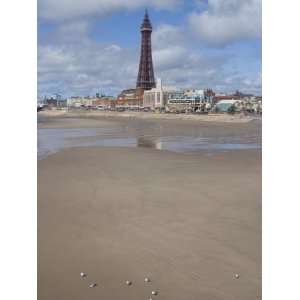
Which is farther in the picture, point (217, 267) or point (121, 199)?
point (121, 199)

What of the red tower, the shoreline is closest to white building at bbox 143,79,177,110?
the red tower

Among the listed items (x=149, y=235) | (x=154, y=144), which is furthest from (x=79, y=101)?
(x=149, y=235)

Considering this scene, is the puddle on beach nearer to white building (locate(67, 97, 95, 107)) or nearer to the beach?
the beach

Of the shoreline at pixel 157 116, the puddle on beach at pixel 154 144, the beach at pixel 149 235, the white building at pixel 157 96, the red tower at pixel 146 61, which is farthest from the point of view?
the white building at pixel 157 96

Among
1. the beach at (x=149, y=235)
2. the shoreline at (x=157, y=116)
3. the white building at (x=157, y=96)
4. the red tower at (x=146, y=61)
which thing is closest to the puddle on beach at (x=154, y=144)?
the red tower at (x=146, y=61)

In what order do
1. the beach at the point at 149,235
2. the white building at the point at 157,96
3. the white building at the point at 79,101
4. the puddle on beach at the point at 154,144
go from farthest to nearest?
the white building at the point at 79,101, the white building at the point at 157,96, the puddle on beach at the point at 154,144, the beach at the point at 149,235

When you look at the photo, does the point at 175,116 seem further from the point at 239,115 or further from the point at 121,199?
the point at 121,199

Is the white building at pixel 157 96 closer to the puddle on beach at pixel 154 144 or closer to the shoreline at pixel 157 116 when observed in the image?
the shoreline at pixel 157 116
